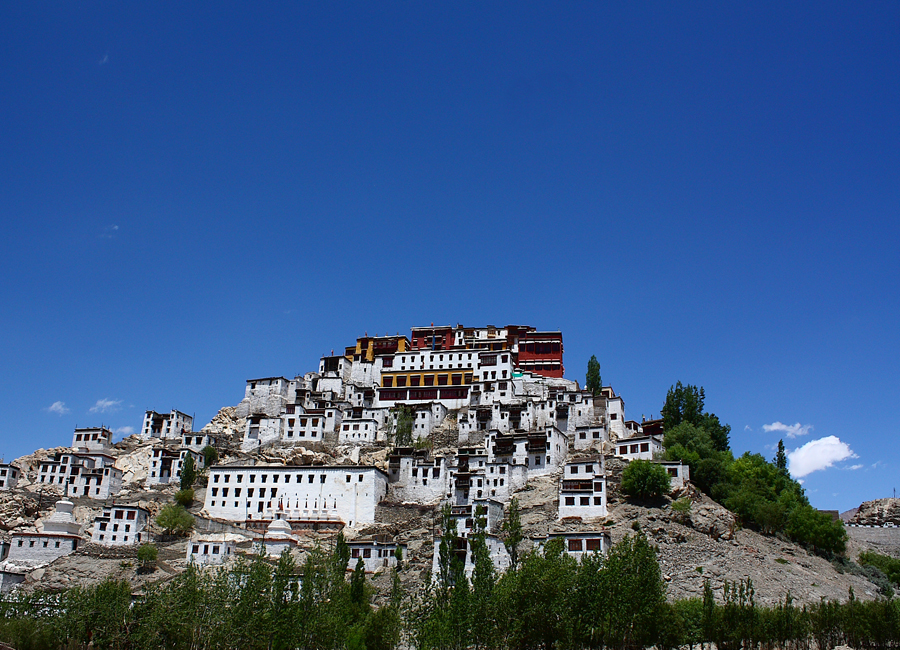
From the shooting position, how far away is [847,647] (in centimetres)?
5169

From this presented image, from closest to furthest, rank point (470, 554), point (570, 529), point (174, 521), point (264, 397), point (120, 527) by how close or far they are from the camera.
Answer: point (470, 554)
point (570, 529)
point (120, 527)
point (174, 521)
point (264, 397)

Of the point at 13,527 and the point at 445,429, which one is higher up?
the point at 445,429

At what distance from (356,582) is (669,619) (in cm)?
1959

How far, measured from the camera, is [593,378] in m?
93.4

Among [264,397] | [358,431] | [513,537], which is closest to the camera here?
[513,537]

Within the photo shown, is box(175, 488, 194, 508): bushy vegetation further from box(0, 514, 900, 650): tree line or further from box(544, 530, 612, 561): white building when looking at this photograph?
box(544, 530, 612, 561): white building

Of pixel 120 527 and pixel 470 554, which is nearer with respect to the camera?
pixel 470 554

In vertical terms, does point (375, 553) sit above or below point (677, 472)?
below

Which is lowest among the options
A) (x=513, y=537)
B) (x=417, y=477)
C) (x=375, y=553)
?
(x=375, y=553)

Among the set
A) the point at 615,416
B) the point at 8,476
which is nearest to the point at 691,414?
the point at 615,416

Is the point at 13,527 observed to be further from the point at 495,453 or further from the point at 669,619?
the point at 669,619

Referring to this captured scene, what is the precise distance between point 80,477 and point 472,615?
160ft

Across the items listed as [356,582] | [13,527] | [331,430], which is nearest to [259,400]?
[331,430]

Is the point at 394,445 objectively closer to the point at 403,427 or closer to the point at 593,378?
the point at 403,427
